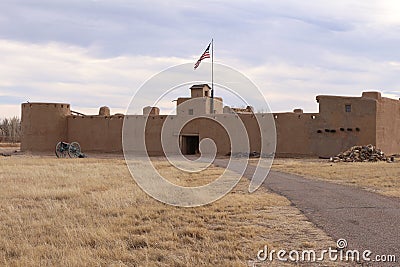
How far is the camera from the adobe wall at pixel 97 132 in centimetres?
4597

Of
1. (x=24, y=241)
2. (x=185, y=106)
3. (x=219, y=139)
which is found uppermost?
(x=185, y=106)

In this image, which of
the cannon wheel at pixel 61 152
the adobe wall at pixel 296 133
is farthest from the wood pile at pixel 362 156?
the cannon wheel at pixel 61 152

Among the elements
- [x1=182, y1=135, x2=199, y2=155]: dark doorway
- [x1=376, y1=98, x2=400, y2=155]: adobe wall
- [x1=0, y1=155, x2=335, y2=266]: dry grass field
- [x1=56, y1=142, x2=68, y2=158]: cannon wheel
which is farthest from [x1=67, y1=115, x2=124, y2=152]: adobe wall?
[x1=0, y1=155, x2=335, y2=266]: dry grass field

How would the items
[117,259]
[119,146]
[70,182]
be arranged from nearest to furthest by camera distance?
[117,259], [70,182], [119,146]

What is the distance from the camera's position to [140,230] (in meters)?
9.74

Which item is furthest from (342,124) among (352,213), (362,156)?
(352,213)

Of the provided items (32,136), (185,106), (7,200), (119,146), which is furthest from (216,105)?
(7,200)

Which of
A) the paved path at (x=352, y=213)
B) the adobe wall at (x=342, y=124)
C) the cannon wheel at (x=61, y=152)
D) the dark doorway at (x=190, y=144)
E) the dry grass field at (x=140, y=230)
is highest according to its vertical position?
the adobe wall at (x=342, y=124)

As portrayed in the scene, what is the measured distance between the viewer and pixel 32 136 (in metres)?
47.0

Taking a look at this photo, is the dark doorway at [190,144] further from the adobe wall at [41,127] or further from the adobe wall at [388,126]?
the adobe wall at [388,126]

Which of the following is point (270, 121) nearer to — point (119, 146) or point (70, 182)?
point (119, 146)

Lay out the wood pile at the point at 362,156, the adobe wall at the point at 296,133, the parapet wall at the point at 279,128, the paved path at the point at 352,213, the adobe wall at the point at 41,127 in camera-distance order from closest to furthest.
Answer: the paved path at the point at 352,213, the wood pile at the point at 362,156, the parapet wall at the point at 279,128, the adobe wall at the point at 296,133, the adobe wall at the point at 41,127

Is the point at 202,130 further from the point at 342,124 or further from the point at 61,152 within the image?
the point at 61,152

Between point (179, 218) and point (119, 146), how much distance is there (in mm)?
35763
